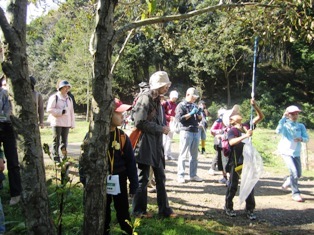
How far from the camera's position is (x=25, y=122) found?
2.14 m

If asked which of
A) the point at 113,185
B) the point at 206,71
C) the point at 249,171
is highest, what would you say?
the point at 206,71

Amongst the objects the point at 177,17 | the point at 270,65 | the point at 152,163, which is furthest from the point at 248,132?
the point at 270,65

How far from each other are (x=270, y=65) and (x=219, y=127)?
93.3 ft

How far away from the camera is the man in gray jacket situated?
4.45 m

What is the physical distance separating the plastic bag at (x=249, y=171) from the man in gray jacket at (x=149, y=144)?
1101 millimetres

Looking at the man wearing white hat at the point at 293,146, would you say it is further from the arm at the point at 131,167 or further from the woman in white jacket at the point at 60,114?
the woman in white jacket at the point at 60,114

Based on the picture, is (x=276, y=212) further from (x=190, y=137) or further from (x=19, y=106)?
(x=19, y=106)

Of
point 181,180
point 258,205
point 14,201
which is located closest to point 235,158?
point 258,205

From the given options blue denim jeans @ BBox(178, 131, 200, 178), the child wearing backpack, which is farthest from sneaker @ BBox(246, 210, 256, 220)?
blue denim jeans @ BBox(178, 131, 200, 178)

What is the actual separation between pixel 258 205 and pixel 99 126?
4.38 meters

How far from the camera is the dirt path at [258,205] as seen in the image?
4914mm

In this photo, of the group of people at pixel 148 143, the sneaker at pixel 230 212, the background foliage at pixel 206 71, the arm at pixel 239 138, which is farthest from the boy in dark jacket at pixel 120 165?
the background foliage at pixel 206 71

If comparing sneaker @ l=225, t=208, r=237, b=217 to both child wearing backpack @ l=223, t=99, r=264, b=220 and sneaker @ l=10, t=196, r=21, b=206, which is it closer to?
child wearing backpack @ l=223, t=99, r=264, b=220

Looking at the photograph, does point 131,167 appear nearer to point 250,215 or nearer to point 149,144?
point 149,144
